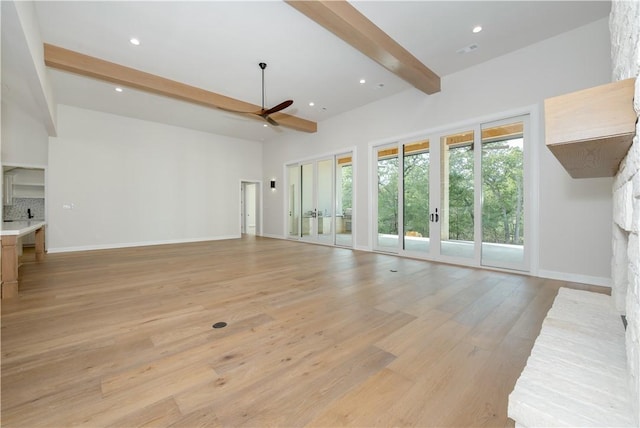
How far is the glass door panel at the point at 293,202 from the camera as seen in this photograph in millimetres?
8836

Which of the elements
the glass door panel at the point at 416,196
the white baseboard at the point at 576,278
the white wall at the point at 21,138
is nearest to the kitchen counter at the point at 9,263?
the white wall at the point at 21,138

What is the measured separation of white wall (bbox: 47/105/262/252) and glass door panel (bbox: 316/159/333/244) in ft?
10.8

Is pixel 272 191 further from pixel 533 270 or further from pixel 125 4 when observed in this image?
pixel 533 270

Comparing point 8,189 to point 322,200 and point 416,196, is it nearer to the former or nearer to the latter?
point 322,200

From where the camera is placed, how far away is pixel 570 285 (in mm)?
3566

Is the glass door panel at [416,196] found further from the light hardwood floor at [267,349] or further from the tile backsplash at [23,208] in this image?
the tile backsplash at [23,208]

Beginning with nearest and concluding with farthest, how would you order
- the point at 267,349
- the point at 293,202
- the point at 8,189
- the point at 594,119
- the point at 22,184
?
the point at 594,119 → the point at 267,349 → the point at 8,189 → the point at 22,184 → the point at 293,202

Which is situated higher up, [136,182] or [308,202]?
[136,182]

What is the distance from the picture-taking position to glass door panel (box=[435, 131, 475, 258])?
4.83m

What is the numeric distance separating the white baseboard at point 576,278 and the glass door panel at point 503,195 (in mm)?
332

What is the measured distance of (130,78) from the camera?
15.5ft

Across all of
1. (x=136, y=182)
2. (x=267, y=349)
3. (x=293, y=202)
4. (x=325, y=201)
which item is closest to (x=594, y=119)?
(x=267, y=349)

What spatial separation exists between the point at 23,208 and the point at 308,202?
835 cm

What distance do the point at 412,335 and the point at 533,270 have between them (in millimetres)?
3200
